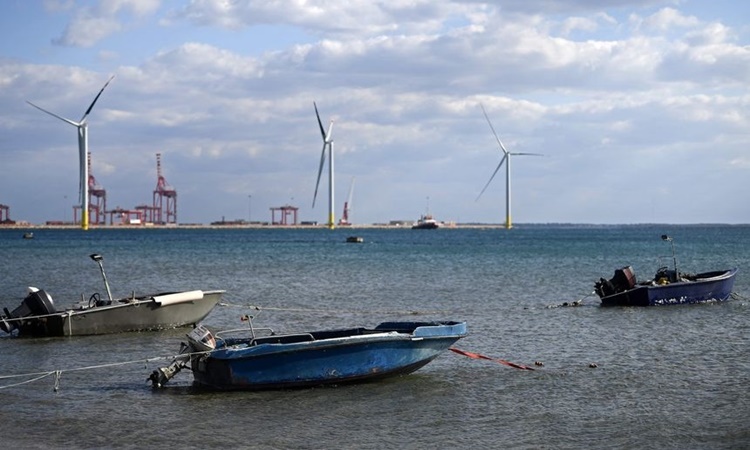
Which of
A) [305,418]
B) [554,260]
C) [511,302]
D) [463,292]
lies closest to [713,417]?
[305,418]

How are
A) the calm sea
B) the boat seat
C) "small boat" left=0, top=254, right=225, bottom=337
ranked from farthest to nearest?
"small boat" left=0, top=254, right=225, bottom=337 → the boat seat → the calm sea

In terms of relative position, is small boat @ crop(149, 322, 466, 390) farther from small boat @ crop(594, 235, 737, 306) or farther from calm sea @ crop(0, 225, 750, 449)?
small boat @ crop(594, 235, 737, 306)

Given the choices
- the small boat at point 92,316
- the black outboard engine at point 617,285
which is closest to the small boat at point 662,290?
the black outboard engine at point 617,285

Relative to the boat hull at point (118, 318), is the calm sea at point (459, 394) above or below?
below

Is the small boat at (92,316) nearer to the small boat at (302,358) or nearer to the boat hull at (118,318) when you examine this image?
the boat hull at (118,318)

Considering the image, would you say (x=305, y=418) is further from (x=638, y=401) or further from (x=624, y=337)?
(x=624, y=337)

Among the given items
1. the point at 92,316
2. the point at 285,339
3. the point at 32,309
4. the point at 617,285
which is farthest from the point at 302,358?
the point at 617,285

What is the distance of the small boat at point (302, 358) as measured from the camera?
18562 mm

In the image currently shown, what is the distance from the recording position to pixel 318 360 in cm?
1878

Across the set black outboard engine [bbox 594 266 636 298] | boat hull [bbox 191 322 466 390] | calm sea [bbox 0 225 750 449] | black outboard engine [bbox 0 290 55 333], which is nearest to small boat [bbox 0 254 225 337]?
black outboard engine [bbox 0 290 55 333]

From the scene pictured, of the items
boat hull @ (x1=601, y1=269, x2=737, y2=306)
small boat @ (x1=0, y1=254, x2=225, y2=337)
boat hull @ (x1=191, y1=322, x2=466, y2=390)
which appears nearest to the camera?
boat hull @ (x1=191, y1=322, x2=466, y2=390)

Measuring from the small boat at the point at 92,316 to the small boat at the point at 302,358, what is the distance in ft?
26.0

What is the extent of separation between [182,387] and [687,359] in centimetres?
1170

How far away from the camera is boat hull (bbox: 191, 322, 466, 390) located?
18531mm
